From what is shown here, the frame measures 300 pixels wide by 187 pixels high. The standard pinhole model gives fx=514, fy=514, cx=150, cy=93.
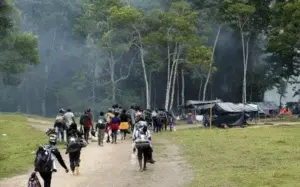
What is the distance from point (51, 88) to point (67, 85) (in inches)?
88.3

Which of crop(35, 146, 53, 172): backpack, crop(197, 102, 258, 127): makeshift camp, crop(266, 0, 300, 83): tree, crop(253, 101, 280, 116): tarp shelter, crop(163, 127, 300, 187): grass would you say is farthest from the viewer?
crop(253, 101, 280, 116): tarp shelter

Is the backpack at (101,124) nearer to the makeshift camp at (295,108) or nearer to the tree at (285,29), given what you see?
the tree at (285,29)

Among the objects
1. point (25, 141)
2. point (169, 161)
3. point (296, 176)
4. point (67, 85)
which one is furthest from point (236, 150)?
point (67, 85)

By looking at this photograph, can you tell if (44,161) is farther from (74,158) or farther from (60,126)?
(60,126)

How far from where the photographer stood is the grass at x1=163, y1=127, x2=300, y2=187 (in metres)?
13.5

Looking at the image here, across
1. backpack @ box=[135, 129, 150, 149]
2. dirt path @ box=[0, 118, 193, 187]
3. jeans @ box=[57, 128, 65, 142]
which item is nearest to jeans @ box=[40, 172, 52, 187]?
dirt path @ box=[0, 118, 193, 187]

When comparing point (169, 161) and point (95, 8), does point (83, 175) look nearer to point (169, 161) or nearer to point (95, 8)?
point (169, 161)

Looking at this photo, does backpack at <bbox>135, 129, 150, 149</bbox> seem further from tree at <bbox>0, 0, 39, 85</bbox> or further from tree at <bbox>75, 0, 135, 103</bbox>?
tree at <bbox>0, 0, 39, 85</bbox>

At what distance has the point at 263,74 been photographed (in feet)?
193

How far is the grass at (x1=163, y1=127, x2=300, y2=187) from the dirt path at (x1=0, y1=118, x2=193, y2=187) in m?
0.57

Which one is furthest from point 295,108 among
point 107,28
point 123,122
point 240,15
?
point 123,122

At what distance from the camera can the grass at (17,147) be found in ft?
58.7

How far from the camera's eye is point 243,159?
17719 millimetres

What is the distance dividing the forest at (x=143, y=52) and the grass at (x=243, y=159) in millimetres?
19419
